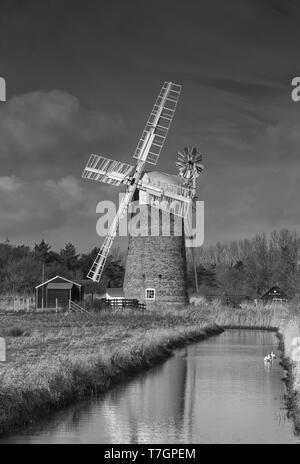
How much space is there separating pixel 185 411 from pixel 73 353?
21.5 feet

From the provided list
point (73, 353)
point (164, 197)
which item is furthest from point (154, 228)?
point (73, 353)

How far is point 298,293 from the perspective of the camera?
33.7 meters

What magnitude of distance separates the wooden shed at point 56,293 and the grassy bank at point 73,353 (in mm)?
10295

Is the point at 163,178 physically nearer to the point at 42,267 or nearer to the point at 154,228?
the point at 154,228

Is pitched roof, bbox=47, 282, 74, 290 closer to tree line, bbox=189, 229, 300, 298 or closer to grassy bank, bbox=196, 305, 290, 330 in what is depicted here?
grassy bank, bbox=196, 305, 290, 330

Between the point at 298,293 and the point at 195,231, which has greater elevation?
the point at 195,231

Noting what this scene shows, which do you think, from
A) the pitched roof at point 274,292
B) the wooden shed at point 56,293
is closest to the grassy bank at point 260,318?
the wooden shed at point 56,293

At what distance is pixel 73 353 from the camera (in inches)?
841

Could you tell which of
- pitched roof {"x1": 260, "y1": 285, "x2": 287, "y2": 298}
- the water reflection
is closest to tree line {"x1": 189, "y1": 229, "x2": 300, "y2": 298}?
pitched roof {"x1": 260, "y1": 285, "x2": 287, "y2": 298}

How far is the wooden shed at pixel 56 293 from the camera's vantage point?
2116 inches

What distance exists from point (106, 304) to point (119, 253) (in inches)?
3903

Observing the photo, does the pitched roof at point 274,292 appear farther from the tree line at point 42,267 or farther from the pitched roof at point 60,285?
the pitched roof at point 60,285
